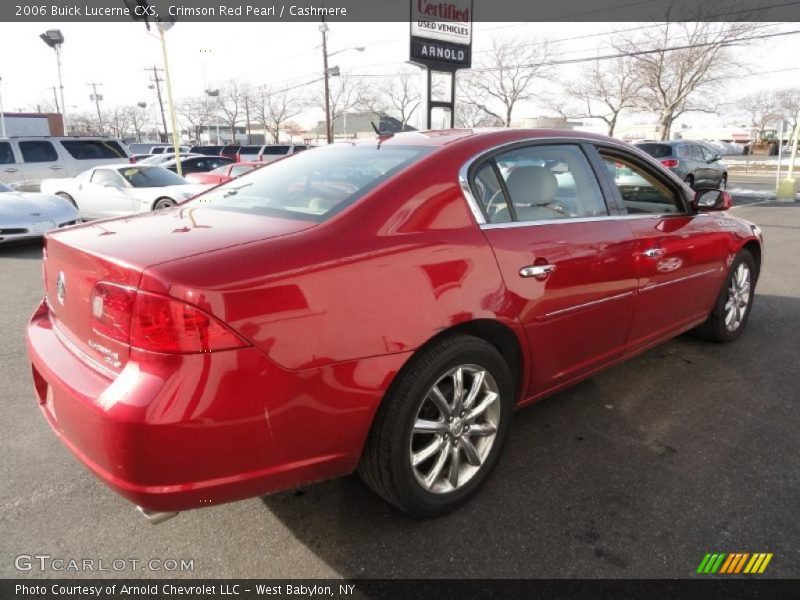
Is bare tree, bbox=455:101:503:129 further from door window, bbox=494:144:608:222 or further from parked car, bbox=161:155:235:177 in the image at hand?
door window, bbox=494:144:608:222

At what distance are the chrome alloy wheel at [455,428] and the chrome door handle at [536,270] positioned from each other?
0.45m

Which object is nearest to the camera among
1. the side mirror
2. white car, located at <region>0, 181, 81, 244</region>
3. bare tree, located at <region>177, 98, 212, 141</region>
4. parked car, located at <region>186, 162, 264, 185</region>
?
the side mirror

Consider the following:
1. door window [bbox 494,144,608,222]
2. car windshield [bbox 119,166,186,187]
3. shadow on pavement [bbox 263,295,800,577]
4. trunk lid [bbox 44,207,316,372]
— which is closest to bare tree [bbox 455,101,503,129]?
car windshield [bbox 119,166,186,187]

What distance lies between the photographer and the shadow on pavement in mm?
2096

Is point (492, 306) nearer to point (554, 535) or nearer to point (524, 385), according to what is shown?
point (524, 385)

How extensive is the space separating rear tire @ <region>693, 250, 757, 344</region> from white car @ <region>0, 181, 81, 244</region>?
867cm

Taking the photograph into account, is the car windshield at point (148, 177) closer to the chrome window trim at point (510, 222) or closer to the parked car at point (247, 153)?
the chrome window trim at point (510, 222)

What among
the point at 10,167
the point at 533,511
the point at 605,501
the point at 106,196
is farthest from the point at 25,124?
the point at 605,501

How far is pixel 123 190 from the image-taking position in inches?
414

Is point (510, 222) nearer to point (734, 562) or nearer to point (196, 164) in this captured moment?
point (734, 562)

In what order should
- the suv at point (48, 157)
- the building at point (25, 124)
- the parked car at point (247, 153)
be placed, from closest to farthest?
the suv at point (48, 157), the parked car at point (247, 153), the building at point (25, 124)

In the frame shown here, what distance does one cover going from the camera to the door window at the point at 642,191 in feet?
10.6

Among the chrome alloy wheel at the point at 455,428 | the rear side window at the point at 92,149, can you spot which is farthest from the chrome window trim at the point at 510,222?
the rear side window at the point at 92,149

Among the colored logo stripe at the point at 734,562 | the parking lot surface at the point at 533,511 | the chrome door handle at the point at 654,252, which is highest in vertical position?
the chrome door handle at the point at 654,252
